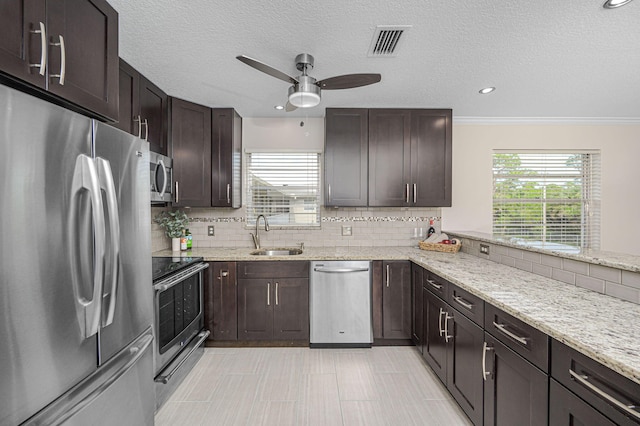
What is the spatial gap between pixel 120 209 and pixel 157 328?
109 cm

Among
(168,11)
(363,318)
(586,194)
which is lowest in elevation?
(363,318)

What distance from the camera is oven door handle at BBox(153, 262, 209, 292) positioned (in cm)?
211

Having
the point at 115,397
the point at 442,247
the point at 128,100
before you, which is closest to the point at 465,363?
the point at 442,247

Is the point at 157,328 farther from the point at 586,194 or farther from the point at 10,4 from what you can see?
the point at 586,194

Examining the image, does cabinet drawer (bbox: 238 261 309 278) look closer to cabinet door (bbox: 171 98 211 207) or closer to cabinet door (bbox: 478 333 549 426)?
cabinet door (bbox: 171 98 211 207)

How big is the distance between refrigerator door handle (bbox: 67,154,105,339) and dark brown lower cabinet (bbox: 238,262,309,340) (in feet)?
5.95

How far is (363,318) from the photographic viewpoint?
2965mm

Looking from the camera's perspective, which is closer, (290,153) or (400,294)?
(400,294)

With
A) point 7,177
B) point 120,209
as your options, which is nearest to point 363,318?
point 120,209

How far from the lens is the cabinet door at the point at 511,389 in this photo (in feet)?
4.07

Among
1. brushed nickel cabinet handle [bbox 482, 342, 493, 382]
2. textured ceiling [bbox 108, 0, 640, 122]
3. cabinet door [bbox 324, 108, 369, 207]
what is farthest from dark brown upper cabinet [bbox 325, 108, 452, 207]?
brushed nickel cabinet handle [bbox 482, 342, 493, 382]

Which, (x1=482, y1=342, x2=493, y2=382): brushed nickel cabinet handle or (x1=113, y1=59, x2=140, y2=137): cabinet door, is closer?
(x1=482, y1=342, x2=493, y2=382): brushed nickel cabinet handle

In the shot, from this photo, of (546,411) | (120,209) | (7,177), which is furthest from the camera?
(120,209)

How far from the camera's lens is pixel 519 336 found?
137 centimetres
